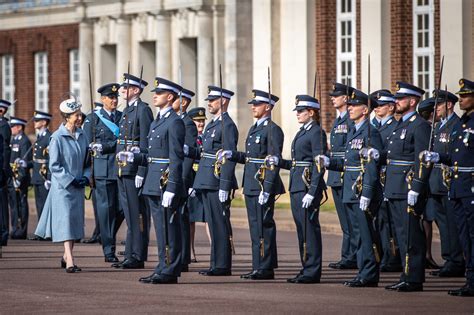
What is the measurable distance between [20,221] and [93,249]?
9.76 feet

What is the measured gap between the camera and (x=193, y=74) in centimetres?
3906

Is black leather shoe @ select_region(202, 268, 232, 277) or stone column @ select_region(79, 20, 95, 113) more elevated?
stone column @ select_region(79, 20, 95, 113)

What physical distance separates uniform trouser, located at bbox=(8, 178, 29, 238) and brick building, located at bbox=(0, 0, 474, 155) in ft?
25.9

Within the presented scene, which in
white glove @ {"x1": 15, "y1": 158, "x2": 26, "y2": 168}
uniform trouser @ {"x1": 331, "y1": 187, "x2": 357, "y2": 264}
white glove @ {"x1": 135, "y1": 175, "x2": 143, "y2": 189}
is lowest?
uniform trouser @ {"x1": 331, "y1": 187, "x2": 357, "y2": 264}

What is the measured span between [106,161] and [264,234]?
3.16 m

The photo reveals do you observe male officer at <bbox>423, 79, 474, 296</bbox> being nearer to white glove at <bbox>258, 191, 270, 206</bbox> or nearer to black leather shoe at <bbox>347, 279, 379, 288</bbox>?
black leather shoe at <bbox>347, 279, 379, 288</bbox>

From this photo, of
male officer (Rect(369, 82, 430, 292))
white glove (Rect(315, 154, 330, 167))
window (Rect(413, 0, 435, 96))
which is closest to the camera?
male officer (Rect(369, 82, 430, 292))

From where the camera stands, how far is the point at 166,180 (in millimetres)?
17062

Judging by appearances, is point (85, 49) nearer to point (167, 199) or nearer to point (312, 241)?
point (312, 241)

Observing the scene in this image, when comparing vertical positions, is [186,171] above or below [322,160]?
below

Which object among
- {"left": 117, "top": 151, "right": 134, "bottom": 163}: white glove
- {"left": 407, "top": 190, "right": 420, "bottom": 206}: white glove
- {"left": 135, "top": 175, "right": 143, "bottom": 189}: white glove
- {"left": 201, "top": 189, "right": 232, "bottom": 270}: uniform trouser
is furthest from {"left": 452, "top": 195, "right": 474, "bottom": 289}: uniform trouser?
{"left": 135, "top": 175, "right": 143, "bottom": 189}: white glove

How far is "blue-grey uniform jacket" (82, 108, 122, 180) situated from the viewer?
19.9 metres

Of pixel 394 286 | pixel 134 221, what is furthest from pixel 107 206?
pixel 394 286

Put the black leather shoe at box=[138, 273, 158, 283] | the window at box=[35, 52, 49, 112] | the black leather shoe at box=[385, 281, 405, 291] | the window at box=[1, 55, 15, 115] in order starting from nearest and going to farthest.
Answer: the black leather shoe at box=[385, 281, 405, 291] < the black leather shoe at box=[138, 273, 158, 283] < the window at box=[35, 52, 49, 112] < the window at box=[1, 55, 15, 115]
